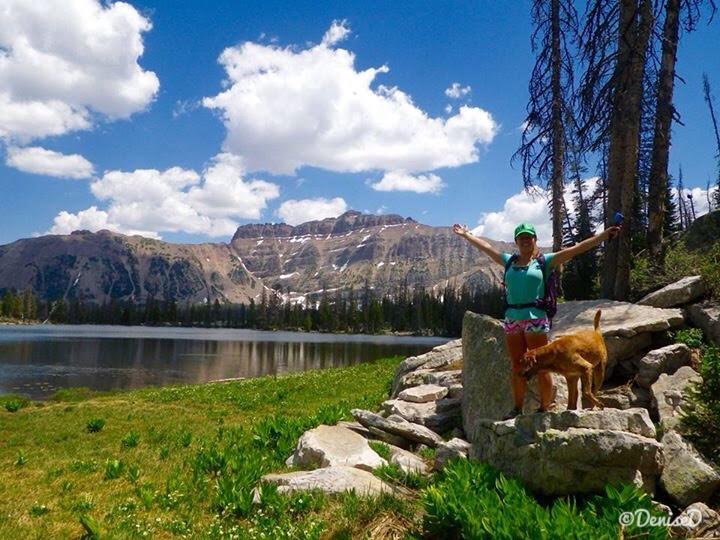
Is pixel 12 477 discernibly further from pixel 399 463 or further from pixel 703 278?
pixel 703 278

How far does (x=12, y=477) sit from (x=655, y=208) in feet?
58.9

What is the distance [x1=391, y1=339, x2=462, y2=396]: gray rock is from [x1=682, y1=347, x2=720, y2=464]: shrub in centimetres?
832

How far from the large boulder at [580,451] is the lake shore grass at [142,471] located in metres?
1.68

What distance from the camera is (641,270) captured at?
14.2 meters

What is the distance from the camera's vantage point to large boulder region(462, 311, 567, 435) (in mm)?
8802

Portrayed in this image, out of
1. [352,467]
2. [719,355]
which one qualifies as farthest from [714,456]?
[352,467]

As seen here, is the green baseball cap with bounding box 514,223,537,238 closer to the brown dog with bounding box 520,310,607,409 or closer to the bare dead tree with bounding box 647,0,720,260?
the brown dog with bounding box 520,310,607,409

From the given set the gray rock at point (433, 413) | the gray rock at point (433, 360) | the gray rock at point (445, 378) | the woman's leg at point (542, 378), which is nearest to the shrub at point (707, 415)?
the woman's leg at point (542, 378)

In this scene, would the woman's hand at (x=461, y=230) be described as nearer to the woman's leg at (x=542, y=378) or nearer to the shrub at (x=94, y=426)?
the woman's leg at (x=542, y=378)

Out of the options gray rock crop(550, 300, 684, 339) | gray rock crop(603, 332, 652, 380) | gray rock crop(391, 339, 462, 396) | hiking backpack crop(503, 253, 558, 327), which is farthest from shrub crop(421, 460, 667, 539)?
gray rock crop(391, 339, 462, 396)

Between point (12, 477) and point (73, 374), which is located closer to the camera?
point (12, 477)

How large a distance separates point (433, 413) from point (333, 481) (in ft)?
14.5

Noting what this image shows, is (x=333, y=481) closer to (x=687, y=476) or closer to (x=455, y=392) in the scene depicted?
(x=687, y=476)

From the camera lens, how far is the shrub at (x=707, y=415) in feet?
20.6
